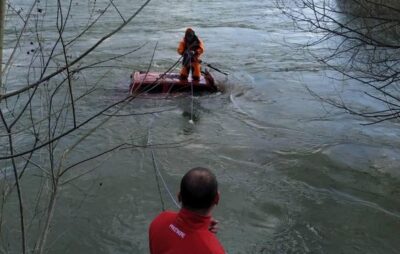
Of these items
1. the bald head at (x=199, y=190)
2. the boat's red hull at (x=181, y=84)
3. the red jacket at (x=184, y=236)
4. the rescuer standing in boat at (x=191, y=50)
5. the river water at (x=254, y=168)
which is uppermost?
the bald head at (x=199, y=190)

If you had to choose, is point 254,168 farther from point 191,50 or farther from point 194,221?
point 194,221

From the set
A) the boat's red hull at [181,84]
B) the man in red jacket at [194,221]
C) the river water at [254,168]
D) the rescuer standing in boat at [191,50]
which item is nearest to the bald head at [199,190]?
the man in red jacket at [194,221]

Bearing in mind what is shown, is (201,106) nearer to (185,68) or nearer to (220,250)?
(185,68)

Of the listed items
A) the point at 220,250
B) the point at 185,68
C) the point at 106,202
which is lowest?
the point at 106,202

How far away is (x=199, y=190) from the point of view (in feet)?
8.55

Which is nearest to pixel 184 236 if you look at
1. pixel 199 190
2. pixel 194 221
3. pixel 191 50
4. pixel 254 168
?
pixel 194 221

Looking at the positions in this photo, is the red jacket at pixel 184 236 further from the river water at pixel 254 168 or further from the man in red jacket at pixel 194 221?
the river water at pixel 254 168

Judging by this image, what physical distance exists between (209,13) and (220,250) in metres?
25.0

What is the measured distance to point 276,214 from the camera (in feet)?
25.2

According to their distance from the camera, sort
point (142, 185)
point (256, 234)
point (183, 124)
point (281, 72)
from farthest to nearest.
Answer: point (281, 72) → point (183, 124) → point (142, 185) → point (256, 234)

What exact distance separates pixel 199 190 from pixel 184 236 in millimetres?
248

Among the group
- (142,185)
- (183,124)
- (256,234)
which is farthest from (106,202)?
(183,124)

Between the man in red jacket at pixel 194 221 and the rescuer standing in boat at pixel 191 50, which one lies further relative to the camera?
the rescuer standing in boat at pixel 191 50

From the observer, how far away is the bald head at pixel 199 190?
8.55ft
